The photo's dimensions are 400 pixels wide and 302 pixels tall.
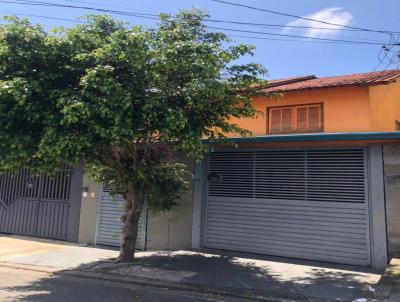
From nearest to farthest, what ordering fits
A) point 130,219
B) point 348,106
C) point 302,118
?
point 130,219, point 348,106, point 302,118

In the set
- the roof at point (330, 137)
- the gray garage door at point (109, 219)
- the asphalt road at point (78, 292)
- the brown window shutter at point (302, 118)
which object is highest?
the brown window shutter at point (302, 118)

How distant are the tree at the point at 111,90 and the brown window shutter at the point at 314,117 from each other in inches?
132

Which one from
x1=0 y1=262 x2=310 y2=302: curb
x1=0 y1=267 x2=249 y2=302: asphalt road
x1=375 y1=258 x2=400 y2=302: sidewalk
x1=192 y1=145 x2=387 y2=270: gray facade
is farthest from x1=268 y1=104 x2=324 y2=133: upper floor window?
x1=0 y1=267 x2=249 y2=302: asphalt road

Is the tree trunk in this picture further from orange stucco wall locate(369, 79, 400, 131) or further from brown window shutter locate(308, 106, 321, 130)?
orange stucco wall locate(369, 79, 400, 131)

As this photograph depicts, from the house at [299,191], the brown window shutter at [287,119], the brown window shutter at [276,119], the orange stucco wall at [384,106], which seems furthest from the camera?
the brown window shutter at [276,119]

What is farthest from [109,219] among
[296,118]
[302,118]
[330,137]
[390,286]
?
[390,286]

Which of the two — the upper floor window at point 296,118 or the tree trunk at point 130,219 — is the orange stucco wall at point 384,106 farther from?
the tree trunk at point 130,219

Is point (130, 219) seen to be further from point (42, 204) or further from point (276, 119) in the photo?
point (42, 204)

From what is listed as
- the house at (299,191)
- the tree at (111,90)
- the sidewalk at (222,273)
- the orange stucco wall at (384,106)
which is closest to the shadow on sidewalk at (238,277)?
the sidewalk at (222,273)

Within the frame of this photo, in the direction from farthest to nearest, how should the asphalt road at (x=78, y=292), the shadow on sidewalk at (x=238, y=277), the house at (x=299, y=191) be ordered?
the house at (x=299, y=191)
the shadow on sidewalk at (x=238, y=277)
the asphalt road at (x=78, y=292)

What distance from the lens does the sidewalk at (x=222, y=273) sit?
755cm

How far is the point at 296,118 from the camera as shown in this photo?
12.1 m

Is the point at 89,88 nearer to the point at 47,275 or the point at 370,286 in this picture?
the point at 47,275

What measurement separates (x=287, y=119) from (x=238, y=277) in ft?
17.5
